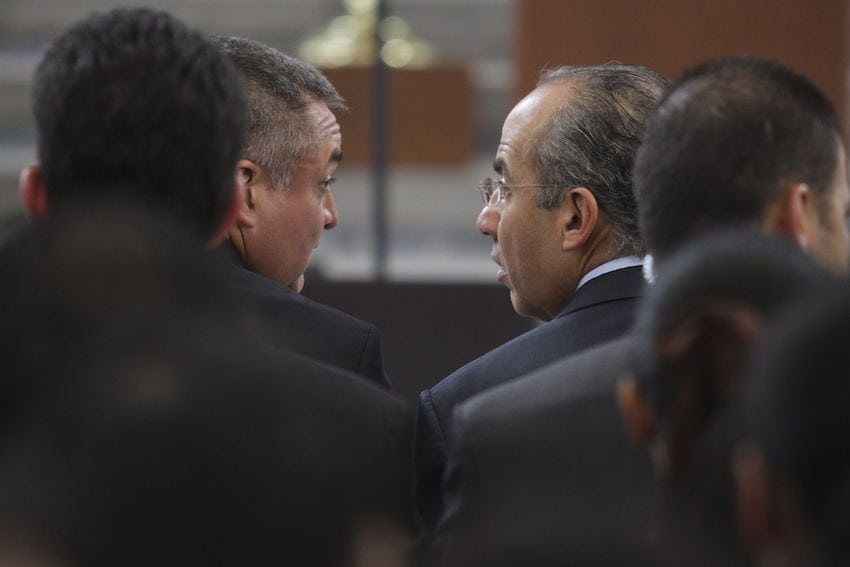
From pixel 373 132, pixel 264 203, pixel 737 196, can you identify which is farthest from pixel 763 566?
pixel 373 132

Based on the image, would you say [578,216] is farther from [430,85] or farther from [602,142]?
[430,85]

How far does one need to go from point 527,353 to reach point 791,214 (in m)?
0.75

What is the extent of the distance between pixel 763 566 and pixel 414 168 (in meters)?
5.46

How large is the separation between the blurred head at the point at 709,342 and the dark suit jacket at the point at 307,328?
1443mm

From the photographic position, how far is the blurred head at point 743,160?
163 centimetres

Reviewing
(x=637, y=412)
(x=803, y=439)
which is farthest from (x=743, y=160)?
(x=803, y=439)

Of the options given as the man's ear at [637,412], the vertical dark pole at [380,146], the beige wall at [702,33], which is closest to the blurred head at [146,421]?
the man's ear at [637,412]

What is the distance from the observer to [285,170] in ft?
9.16

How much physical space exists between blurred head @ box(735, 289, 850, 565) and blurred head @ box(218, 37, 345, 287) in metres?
1.98

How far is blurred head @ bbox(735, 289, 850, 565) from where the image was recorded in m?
0.79

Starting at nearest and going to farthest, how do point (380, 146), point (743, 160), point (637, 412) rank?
point (637, 412), point (743, 160), point (380, 146)

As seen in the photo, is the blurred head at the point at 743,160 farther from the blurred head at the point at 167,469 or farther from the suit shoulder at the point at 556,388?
the blurred head at the point at 167,469

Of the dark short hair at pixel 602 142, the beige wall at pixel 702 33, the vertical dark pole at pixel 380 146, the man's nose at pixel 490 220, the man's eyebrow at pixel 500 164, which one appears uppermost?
the dark short hair at pixel 602 142

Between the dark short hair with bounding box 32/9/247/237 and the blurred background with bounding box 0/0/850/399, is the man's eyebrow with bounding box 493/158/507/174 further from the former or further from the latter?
the blurred background with bounding box 0/0/850/399
